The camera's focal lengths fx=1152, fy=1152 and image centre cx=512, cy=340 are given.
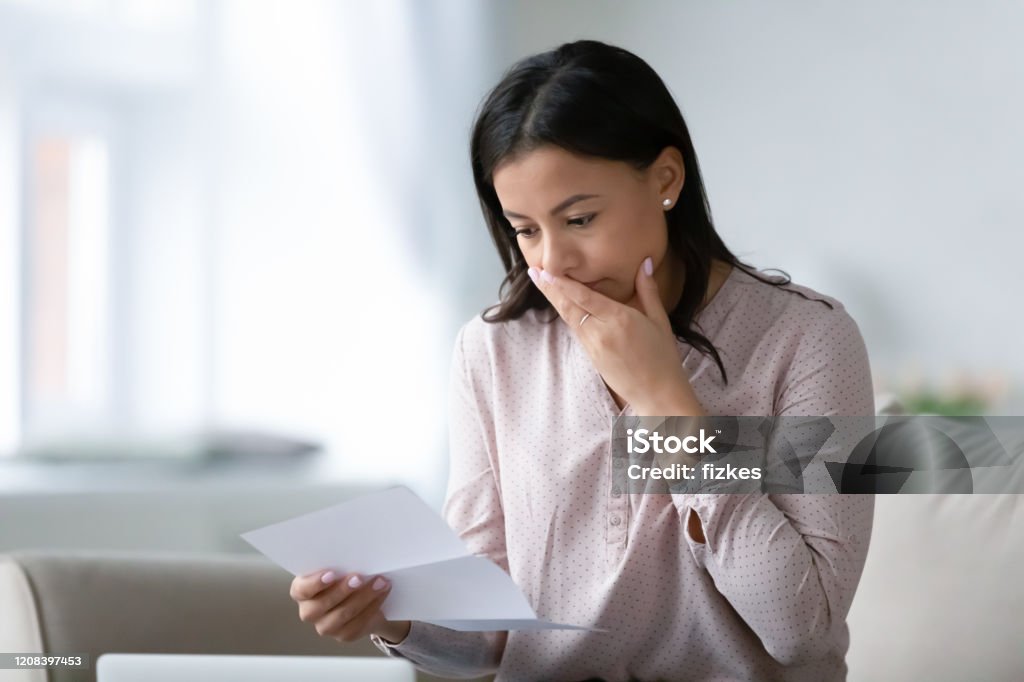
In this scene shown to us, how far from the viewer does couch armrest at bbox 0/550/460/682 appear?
1.32 metres

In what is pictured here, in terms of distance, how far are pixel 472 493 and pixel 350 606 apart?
26 cm

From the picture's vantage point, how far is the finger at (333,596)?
3.42 ft

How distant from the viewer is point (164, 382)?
7.75 feet

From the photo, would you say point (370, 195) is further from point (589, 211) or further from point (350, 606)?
point (350, 606)

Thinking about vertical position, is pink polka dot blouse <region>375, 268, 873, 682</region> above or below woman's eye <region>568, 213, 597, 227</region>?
below

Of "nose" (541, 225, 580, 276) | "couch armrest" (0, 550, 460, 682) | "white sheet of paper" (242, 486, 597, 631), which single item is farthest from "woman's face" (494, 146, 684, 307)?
"couch armrest" (0, 550, 460, 682)

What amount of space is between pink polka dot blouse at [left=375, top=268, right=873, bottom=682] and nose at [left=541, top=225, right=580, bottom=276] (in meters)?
0.14

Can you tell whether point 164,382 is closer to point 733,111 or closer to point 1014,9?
point 733,111

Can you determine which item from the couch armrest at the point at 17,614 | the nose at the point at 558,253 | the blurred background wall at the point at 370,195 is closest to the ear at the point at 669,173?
the nose at the point at 558,253

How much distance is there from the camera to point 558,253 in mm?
1139

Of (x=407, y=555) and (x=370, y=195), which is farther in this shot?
(x=370, y=195)

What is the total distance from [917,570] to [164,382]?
158 cm

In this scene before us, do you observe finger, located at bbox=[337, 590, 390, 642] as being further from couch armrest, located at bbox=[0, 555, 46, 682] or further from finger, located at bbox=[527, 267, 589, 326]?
couch armrest, located at bbox=[0, 555, 46, 682]

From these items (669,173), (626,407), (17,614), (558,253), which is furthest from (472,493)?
(17,614)
